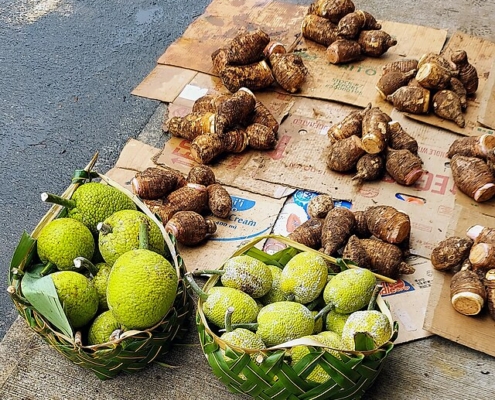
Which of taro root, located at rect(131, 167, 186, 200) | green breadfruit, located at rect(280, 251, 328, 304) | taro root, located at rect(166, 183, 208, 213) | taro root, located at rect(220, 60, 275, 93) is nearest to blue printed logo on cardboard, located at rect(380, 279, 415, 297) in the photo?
green breadfruit, located at rect(280, 251, 328, 304)

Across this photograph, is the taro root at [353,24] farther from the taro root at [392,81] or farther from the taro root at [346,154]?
the taro root at [346,154]

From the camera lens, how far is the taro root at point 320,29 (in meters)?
4.37

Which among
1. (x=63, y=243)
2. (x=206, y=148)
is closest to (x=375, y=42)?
(x=206, y=148)

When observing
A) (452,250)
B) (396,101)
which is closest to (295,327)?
(452,250)

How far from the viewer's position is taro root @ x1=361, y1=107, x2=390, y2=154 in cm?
327

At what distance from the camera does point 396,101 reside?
12.2 feet

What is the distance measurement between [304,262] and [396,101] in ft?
6.05

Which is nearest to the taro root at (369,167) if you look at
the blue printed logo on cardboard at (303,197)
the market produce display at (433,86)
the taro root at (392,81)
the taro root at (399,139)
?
the taro root at (399,139)

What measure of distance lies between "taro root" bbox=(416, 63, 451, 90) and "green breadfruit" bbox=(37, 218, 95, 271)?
8.17 feet

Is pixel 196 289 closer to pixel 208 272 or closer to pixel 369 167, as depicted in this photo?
pixel 208 272

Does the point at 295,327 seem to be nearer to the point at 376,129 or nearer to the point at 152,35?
the point at 376,129

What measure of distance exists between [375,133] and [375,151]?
11 centimetres

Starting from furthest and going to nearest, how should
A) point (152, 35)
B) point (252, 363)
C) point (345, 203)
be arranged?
1. point (152, 35)
2. point (345, 203)
3. point (252, 363)

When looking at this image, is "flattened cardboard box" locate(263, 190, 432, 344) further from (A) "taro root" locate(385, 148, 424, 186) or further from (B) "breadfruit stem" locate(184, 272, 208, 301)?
(B) "breadfruit stem" locate(184, 272, 208, 301)
